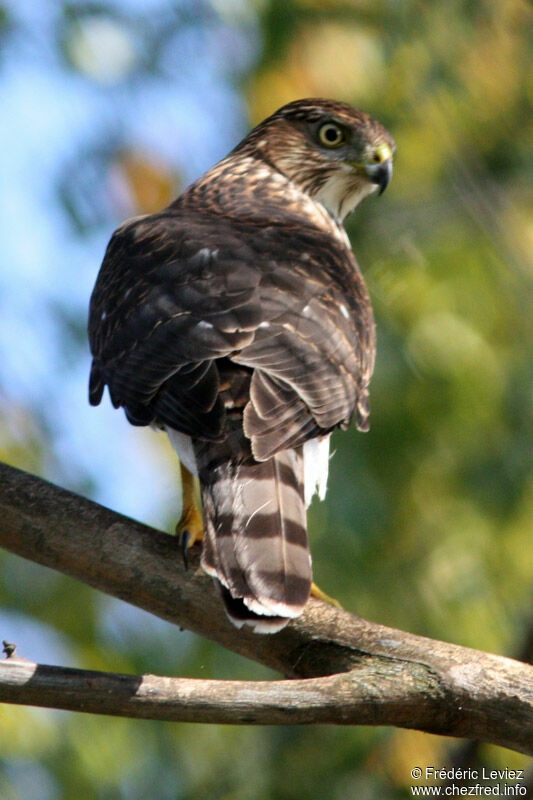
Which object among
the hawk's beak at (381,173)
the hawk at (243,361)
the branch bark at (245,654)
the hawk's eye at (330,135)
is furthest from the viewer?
the hawk's eye at (330,135)

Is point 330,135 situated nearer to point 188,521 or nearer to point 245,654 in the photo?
point 188,521

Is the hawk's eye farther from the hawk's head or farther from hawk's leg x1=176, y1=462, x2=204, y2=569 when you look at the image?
hawk's leg x1=176, y1=462, x2=204, y2=569

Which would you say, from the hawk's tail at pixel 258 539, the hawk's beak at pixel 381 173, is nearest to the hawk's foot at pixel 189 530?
the hawk's tail at pixel 258 539

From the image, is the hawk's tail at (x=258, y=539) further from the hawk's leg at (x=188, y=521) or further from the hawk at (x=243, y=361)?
the hawk's leg at (x=188, y=521)

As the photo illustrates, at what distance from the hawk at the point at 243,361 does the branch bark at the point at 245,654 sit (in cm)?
21

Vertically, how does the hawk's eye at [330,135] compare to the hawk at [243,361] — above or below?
below

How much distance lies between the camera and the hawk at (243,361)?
2812mm

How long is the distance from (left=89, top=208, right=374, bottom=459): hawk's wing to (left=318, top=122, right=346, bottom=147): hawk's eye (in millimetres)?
888

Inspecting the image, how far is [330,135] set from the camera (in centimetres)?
484

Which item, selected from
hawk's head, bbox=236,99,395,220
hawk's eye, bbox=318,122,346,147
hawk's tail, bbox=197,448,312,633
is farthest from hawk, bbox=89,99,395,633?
hawk's eye, bbox=318,122,346,147

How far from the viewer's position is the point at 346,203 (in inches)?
193

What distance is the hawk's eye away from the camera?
480 cm

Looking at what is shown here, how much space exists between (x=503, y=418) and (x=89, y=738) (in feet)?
6.92

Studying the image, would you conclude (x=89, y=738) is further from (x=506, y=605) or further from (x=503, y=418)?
(x=503, y=418)
